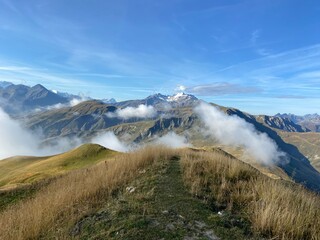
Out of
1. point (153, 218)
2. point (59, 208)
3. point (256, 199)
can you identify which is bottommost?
point (59, 208)

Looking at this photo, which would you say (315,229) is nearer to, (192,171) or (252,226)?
(252,226)

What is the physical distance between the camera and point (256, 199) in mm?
10828

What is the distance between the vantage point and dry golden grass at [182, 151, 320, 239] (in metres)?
8.35

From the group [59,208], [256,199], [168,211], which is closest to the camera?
[168,211]

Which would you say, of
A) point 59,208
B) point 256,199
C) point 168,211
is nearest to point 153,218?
point 168,211

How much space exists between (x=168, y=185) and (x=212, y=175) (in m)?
2.41

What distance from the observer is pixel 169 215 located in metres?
8.94

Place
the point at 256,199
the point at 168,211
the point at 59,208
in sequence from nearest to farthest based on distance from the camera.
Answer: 1. the point at 168,211
2. the point at 59,208
3. the point at 256,199

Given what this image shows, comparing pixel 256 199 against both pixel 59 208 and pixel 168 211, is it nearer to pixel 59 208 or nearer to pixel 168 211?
pixel 168 211

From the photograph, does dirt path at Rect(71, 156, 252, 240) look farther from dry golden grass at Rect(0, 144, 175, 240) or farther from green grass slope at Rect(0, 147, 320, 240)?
dry golden grass at Rect(0, 144, 175, 240)

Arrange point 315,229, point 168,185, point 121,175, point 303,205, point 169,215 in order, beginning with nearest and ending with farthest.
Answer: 1. point 315,229
2. point 169,215
3. point 303,205
4. point 168,185
5. point 121,175

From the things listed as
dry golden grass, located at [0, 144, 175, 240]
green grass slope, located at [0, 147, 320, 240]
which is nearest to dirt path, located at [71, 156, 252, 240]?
green grass slope, located at [0, 147, 320, 240]

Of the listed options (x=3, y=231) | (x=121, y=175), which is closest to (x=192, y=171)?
(x=121, y=175)

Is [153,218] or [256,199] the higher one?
[256,199]
